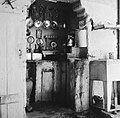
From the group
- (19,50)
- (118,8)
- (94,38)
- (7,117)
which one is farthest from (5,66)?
(118,8)

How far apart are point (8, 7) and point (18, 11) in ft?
0.60

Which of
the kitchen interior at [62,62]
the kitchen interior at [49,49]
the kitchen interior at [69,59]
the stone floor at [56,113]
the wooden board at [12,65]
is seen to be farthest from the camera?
the kitchen interior at [49,49]

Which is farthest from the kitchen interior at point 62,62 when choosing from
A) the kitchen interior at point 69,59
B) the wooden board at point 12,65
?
the wooden board at point 12,65

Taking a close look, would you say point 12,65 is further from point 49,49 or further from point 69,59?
point 49,49

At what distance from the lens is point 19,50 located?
331cm

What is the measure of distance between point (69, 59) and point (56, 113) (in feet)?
4.03

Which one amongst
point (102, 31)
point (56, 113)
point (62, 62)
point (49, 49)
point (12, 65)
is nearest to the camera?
point (12, 65)

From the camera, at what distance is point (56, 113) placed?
3.92m

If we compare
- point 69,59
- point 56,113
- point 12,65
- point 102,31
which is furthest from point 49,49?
point 12,65

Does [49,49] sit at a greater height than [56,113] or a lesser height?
greater

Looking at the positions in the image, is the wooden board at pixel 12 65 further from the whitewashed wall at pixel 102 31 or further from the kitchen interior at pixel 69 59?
the whitewashed wall at pixel 102 31

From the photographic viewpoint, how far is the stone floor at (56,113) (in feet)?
12.4

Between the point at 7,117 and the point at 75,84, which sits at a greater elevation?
the point at 75,84

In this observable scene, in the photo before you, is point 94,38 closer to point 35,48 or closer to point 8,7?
point 35,48
